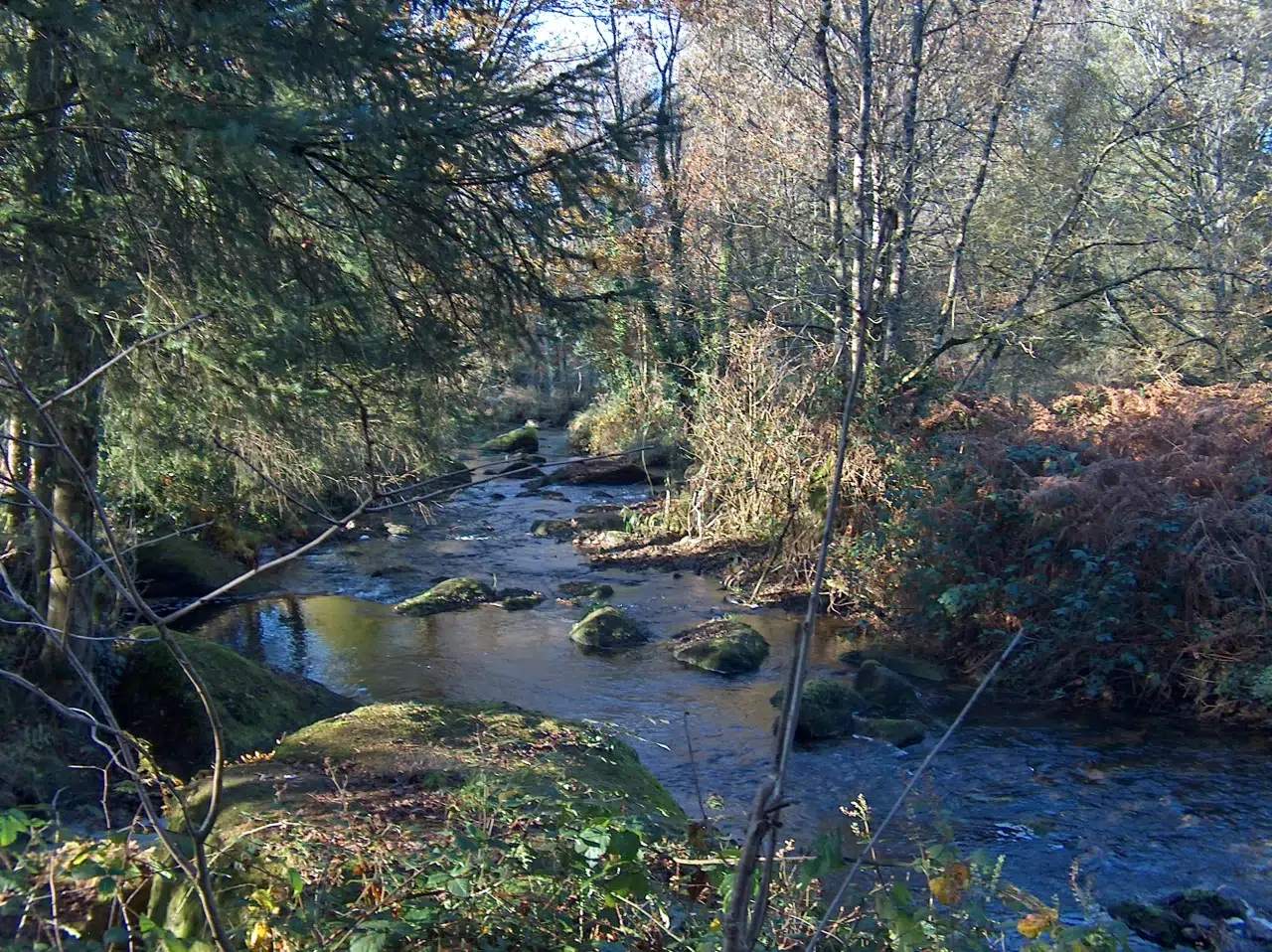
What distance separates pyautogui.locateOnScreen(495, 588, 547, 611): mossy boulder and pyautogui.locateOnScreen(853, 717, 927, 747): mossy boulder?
191 inches

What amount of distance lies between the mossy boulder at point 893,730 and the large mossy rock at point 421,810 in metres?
3.42

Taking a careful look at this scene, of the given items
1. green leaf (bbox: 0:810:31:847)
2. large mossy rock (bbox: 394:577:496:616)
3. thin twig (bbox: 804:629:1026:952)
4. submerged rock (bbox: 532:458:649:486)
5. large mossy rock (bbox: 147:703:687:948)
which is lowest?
large mossy rock (bbox: 394:577:496:616)

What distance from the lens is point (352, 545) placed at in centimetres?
1555

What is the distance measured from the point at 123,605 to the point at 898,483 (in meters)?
8.01

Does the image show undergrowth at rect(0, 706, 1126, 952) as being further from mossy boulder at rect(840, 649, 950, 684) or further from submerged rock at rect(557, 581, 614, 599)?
submerged rock at rect(557, 581, 614, 599)

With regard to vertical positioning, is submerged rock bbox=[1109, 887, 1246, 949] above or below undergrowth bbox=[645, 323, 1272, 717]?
below

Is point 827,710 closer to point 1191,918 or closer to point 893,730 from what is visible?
point 893,730

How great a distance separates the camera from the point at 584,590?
41.4 feet

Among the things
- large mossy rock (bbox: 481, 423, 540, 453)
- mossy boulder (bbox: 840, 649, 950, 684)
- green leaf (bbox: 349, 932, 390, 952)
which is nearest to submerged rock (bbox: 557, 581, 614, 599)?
mossy boulder (bbox: 840, 649, 950, 684)

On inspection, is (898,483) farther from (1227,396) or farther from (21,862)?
(21,862)

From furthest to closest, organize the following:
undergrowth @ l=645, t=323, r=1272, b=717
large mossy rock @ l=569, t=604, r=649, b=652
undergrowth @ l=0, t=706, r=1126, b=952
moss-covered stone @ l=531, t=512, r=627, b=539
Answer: moss-covered stone @ l=531, t=512, r=627, b=539
large mossy rock @ l=569, t=604, r=649, b=652
undergrowth @ l=645, t=323, r=1272, b=717
undergrowth @ l=0, t=706, r=1126, b=952

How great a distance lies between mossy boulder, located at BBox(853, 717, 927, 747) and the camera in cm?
796

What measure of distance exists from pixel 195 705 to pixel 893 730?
5.14 meters

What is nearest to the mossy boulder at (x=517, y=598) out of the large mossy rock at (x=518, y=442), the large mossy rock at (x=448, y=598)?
the large mossy rock at (x=448, y=598)
